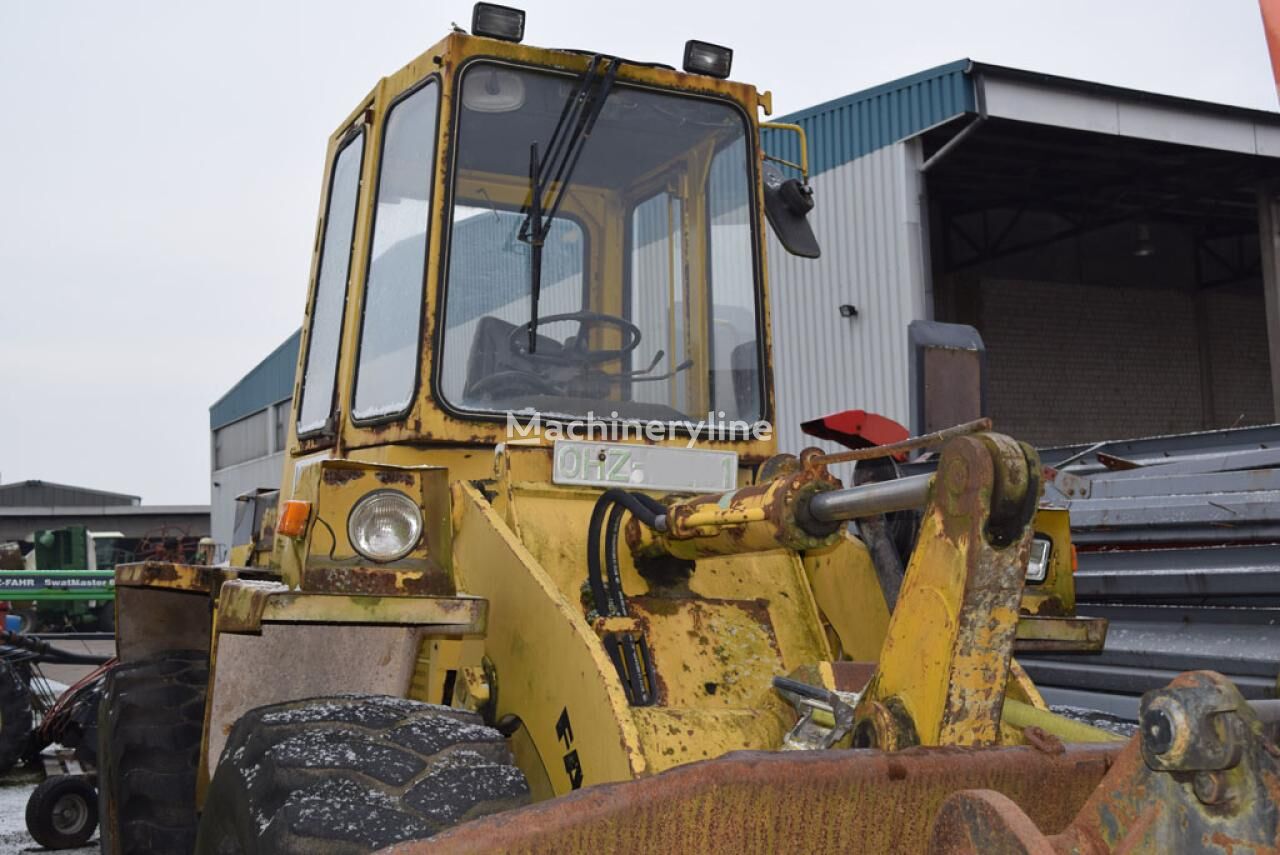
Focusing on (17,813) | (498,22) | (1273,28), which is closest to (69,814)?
(17,813)

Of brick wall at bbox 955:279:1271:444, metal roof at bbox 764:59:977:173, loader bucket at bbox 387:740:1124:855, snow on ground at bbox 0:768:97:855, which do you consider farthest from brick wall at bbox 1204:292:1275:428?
loader bucket at bbox 387:740:1124:855

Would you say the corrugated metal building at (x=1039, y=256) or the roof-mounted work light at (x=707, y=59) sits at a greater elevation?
the corrugated metal building at (x=1039, y=256)

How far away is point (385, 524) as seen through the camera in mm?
3213

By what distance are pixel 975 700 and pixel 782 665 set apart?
40.6 inches

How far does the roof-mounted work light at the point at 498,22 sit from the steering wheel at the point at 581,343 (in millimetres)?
818

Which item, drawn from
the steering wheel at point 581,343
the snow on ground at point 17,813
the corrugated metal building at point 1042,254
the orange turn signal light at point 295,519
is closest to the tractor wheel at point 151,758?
the orange turn signal light at point 295,519

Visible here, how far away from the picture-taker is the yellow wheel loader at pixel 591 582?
7.03 feet

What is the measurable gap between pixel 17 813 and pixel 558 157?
5986 mm

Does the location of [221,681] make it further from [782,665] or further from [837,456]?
[837,456]

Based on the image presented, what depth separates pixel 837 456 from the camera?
9.19ft

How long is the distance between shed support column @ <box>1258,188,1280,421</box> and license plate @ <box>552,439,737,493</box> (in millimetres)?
14726

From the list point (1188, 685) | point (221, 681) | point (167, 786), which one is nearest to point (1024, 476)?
point (1188, 685)

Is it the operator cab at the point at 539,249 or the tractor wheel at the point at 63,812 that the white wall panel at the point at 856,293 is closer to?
the tractor wheel at the point at 63,812

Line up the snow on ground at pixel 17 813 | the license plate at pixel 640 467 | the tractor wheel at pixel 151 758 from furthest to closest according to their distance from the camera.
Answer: the snow on ground at pixel 17 813 → the tractor wheel at pixel 151 758 → the license plate at pixel 640 467
